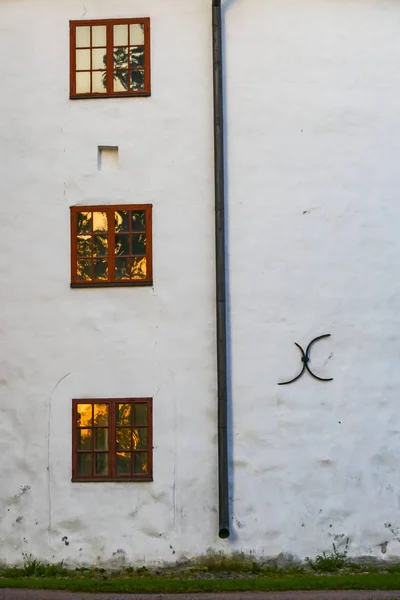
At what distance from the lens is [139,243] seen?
17.5 meters

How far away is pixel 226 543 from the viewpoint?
16.7m

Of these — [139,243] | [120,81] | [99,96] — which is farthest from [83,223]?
[120,81]

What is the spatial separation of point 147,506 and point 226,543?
4.18ft

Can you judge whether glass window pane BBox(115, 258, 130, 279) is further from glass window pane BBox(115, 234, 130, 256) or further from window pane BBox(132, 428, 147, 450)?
window pane BBox(132, 428, 147, 450)

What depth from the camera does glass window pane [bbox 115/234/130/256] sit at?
17438mm

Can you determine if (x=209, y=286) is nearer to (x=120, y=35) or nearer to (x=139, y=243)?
(x=139, y=243)

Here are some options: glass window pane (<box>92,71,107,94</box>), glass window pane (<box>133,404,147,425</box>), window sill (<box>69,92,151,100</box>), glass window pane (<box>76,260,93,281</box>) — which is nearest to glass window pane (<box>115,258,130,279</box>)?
glass window pane (<box>76,260,93,281</box>)

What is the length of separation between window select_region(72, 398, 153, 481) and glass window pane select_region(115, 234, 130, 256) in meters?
2.22

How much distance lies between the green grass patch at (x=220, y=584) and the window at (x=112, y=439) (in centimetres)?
167

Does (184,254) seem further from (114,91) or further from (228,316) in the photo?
(114,91)

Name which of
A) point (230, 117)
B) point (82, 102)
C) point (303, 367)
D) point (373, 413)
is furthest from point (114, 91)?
point (373, 413)

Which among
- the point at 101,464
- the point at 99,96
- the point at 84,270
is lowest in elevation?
the point at 101,464

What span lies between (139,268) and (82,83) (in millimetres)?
3068

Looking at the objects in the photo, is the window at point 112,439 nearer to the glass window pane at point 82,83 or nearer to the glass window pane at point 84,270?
the glass window pane at point 84,270
